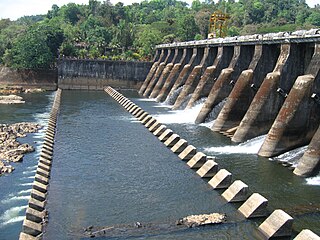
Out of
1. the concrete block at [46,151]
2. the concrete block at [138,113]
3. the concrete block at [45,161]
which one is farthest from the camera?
the concrete block at [138,113]

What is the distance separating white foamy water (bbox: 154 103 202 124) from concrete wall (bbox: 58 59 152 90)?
34.1 metres

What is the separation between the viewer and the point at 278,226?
1817cm

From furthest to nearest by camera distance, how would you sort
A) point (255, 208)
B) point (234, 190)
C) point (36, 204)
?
point (234, 190) < point (36, 204) < point (255, 208)

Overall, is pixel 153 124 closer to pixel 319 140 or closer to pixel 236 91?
pixel 236 91

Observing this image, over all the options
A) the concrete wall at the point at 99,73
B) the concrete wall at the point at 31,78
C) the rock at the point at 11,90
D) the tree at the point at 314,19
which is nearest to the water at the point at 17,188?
the rock at the point at 11,90

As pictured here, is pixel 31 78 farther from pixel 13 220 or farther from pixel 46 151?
pixel 13 220

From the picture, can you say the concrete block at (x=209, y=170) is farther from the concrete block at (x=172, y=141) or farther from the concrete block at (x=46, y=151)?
the concrete block at (x=46, y=151)

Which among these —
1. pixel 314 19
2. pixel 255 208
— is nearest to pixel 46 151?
pixel 255 208

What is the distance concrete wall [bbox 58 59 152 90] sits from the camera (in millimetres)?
82562

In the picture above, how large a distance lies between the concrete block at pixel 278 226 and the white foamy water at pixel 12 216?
10766 mm

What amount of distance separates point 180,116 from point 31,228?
31762 millimetres

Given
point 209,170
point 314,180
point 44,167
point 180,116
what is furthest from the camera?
point 180,116

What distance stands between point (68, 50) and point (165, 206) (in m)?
77.7

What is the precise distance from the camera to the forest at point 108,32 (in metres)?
85.7
